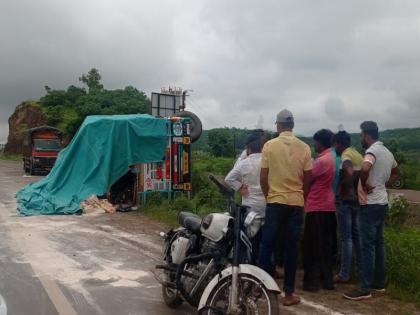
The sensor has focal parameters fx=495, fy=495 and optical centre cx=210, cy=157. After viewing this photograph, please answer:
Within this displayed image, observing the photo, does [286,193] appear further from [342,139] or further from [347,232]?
[342,139]

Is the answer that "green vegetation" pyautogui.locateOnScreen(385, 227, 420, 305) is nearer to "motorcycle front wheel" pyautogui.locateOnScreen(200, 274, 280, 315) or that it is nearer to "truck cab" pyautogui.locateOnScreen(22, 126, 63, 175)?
"motorcycle front wheel" pyautogui.locateOnScreen(200, 274, 280, 315)

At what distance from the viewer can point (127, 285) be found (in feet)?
20.1

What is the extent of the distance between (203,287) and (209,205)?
24.2 feet

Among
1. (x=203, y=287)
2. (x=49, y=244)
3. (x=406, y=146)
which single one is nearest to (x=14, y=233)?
(x=49, y=244)

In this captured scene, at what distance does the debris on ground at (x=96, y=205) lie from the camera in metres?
12.8

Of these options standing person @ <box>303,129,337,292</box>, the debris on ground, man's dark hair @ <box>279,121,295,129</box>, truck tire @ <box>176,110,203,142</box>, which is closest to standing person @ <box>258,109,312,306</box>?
man's dark hair @ <box>279,121,295,129</box>

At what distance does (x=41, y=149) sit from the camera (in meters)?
27.1

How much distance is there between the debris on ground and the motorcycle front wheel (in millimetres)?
8812

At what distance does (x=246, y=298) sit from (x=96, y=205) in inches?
372

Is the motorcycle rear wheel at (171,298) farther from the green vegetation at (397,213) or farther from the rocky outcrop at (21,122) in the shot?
the rocky outcrop at (21,122)

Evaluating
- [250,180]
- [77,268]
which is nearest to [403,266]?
[250,180]

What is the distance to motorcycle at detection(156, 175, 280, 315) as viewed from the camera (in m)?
4.16

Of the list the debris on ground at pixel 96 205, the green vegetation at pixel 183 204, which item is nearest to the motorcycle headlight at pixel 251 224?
the green vegetation at pixel 183 204

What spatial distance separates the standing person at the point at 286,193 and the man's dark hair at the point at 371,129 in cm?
87
